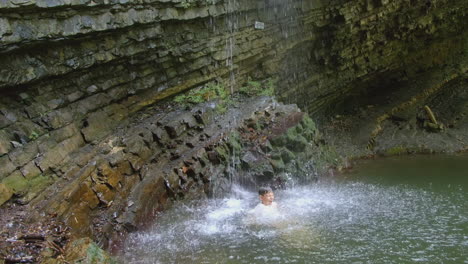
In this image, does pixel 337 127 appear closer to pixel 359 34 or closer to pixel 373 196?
pixel 359 34

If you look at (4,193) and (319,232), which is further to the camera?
(319,232)

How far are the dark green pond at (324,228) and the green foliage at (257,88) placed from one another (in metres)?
3.09

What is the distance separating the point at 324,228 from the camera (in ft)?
21.8

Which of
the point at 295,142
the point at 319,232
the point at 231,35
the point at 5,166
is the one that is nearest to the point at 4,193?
the point at 5,166

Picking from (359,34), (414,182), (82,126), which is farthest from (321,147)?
(82,126)

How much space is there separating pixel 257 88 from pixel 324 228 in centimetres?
530

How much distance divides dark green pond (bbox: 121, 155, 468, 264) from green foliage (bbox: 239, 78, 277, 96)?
309 cm

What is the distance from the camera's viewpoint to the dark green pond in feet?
19.1

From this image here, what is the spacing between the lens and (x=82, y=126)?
760 centimetres

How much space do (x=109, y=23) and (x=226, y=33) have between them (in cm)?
367

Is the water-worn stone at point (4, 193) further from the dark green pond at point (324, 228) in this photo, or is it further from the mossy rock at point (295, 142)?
→ the mossy rock at point (295, 142)

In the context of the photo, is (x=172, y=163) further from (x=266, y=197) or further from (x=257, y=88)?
(x=257, y=88)

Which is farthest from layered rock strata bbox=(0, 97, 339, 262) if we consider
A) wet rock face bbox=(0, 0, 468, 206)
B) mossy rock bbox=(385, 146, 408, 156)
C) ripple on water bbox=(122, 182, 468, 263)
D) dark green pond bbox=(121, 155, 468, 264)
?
mossy rock bbox=(385, 146, 408, 156)

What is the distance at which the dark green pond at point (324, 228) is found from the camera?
19.1 ft
